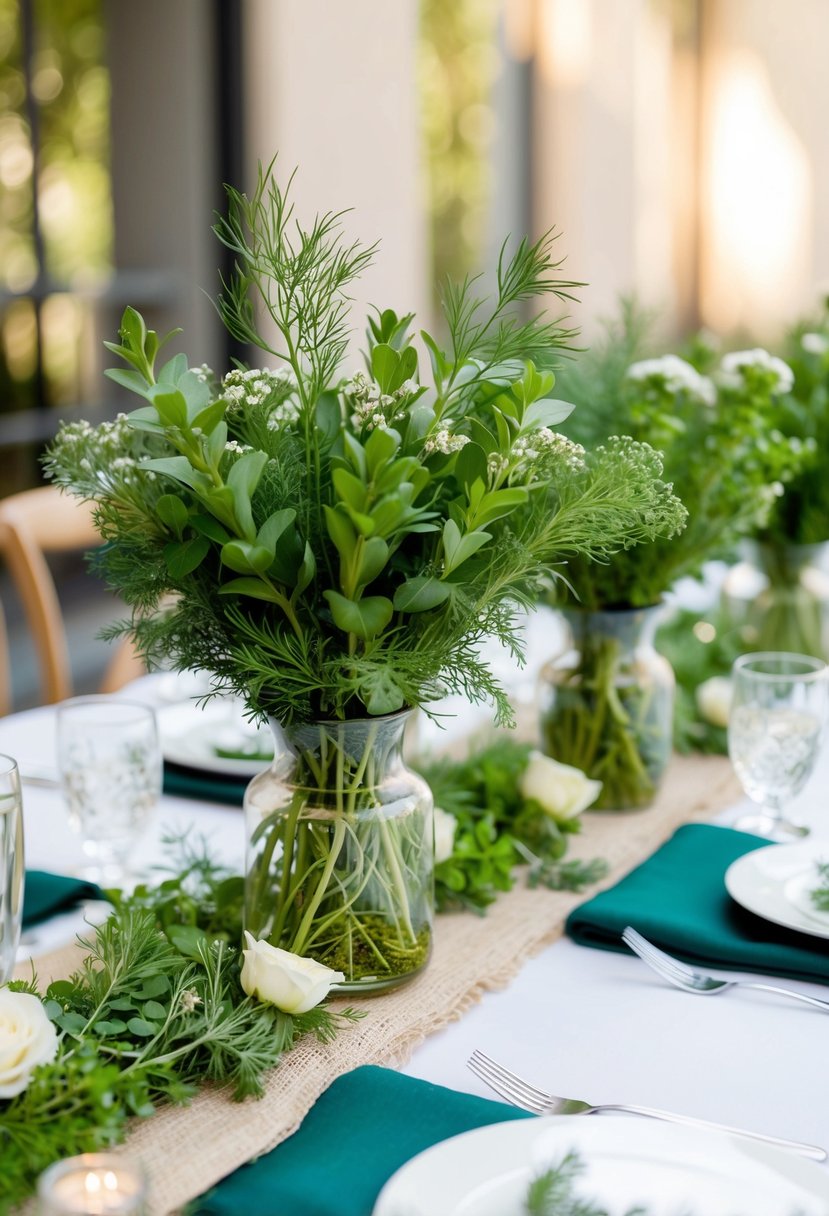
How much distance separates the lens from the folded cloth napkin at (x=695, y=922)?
893mm

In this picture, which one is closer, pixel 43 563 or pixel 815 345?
pixel 815 345

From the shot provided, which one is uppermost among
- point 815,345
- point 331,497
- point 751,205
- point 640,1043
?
point 751,205

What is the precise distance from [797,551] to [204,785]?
74 centimetres

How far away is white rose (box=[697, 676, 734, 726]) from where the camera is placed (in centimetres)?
138

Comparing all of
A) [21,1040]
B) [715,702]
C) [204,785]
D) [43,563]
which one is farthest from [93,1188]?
[43,563]

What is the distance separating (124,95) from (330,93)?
2.07 ft

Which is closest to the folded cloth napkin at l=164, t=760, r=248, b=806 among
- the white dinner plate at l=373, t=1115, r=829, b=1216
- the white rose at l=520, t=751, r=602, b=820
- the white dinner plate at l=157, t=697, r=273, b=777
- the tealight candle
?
the white dinner plate at l=157, t=697, r=273, b=777

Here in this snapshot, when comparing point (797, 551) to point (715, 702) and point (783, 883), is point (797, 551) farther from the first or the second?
point (783, 883)

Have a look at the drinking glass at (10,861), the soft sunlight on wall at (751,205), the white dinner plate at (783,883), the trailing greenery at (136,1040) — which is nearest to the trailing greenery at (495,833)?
the white dinner plate at (783,883)

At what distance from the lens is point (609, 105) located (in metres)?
6.03

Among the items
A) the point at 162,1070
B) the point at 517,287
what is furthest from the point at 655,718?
the point at 162,1070

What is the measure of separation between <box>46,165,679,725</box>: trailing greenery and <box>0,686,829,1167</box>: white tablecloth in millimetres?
215

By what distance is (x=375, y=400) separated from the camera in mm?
781

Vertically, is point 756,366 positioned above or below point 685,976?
above
